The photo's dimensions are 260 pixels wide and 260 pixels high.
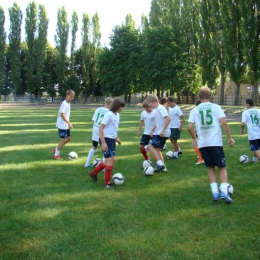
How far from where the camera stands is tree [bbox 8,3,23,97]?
6538cm

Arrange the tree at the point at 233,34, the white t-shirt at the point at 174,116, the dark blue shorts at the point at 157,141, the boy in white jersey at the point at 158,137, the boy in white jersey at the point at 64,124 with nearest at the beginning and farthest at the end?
1. the boy in white jersey at the point at 158,137
2. the dark blue shorts at the point at 157,141
3. the boy in white jersey at the point at 64,124
4. the white t-shirt at the point at 174,116
5. the tree at the point at 233,34

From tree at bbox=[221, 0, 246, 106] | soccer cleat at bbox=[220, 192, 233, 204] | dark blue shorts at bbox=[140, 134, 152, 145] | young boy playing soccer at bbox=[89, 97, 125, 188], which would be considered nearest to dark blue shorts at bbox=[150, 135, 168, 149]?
dark blue shorts at bbox=[140, 134, 152, 145]

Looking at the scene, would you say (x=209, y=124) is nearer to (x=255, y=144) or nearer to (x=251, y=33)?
(x=255, y=144)

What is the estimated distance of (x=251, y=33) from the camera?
33.2 m

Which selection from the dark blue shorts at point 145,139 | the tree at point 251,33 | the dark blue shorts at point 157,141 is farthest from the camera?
the tree at point 251,33

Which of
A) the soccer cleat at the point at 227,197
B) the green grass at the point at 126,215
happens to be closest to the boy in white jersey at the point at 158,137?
the green grass at the point at 126,215

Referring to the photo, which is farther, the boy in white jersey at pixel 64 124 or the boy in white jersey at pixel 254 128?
the boy in white jersey at pixel 64 124

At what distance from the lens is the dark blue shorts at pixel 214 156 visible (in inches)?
213

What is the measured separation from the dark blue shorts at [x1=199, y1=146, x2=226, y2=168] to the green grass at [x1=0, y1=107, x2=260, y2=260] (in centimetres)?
64

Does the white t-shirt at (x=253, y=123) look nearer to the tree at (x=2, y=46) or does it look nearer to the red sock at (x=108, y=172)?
the red sock at (x=108, y=172)

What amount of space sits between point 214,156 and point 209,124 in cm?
55

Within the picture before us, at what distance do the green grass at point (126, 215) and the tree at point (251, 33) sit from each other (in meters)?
27.8

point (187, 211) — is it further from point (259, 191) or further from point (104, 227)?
point (259, 191)

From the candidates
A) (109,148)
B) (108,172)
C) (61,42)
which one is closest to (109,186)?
(108,172)
